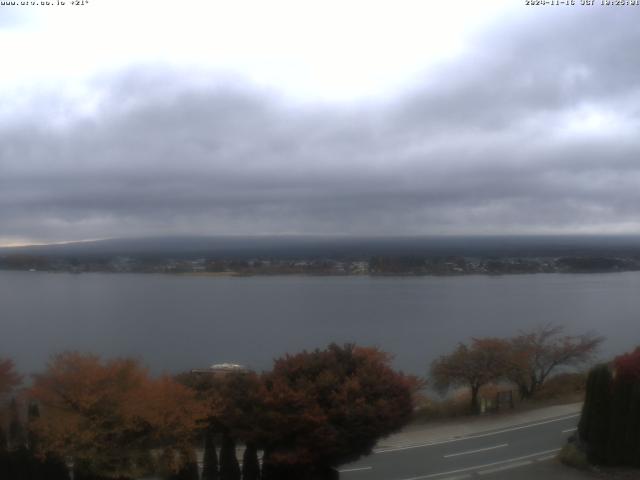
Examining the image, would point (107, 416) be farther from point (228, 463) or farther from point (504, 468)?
point (504, 468)

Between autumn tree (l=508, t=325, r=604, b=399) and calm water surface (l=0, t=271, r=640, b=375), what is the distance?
4.19m

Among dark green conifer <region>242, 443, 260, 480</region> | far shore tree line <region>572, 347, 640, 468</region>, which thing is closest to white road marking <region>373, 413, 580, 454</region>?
far shore tree line <region>572, 347, 640, 468</region>

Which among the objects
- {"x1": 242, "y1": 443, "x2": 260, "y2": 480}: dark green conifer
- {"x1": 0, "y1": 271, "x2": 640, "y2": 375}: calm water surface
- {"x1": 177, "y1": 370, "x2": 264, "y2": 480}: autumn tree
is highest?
{"x1": 177, "y1": 370, "x2": 264, "y2": 480}: autumn tree

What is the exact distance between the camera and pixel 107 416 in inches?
300

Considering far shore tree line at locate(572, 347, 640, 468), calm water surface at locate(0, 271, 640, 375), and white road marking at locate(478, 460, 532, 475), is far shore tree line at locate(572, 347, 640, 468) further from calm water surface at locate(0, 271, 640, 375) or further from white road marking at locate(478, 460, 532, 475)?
calm water surface at locate(0, 271, 640, 375)

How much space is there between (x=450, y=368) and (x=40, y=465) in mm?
9896

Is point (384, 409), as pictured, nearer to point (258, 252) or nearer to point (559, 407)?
point (559, 407)

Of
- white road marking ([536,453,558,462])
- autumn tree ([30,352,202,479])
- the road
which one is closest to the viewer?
autumn tree ([30,352,202,479])

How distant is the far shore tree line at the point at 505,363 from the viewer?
15328mm

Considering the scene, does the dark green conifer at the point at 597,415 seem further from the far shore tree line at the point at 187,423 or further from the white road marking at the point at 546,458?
→ the far shore tree line at the point at 187,423

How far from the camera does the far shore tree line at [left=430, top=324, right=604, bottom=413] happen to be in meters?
15.3

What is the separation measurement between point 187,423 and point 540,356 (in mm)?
12191

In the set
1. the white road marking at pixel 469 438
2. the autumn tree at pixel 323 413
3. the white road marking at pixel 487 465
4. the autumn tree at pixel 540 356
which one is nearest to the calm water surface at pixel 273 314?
the autumn tree at pixel 540 356

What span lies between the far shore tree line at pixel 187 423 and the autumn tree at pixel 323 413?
0.01m
